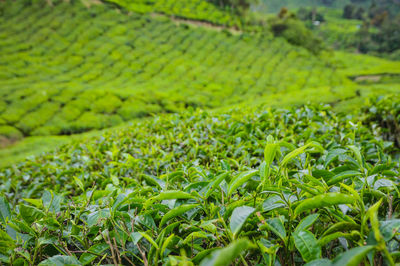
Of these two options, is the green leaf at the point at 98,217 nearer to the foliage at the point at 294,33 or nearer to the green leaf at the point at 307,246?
the green leaf at the point at 307,246

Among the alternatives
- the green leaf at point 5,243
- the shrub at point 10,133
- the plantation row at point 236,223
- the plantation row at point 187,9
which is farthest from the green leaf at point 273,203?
the plantation row at point 187,9

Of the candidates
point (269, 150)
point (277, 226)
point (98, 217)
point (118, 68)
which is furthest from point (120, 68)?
point (277, 226)

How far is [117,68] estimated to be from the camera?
17969 millimetres

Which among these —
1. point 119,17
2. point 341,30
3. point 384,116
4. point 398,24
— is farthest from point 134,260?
point 341,30

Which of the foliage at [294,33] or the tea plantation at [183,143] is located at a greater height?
the foliage at [294,33]

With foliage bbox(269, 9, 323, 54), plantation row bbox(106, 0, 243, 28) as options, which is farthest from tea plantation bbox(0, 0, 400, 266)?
foliage bbox(269, 9, 323, 54)

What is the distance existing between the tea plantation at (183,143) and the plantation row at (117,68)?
11 centimetres

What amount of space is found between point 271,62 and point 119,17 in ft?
50.5

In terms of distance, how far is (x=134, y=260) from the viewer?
75cm

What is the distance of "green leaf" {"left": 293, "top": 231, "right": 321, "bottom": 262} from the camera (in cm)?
54

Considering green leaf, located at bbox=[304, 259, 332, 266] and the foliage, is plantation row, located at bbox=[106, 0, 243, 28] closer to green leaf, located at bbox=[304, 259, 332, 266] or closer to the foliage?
the foliage

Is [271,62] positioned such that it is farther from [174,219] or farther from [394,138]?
[174,219]

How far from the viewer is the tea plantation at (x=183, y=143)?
26.1 inches

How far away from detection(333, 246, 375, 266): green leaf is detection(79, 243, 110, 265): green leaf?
0.62 m
